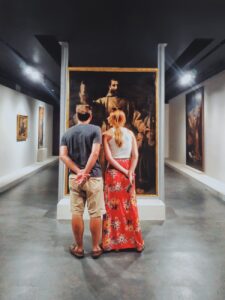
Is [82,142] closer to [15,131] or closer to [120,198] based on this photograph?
[120,198]

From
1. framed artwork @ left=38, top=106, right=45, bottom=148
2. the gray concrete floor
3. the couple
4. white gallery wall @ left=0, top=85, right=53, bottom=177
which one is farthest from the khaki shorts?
framed artwork @ left=38, top=106, right=45, bottom=148

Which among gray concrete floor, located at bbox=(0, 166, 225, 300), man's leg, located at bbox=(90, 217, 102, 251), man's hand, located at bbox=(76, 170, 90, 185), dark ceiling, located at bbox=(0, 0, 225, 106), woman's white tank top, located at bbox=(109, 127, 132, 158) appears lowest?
gray concrete floor, located at bbox=(0, 166, 225, 300)

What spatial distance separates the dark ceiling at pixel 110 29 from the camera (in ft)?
12.1

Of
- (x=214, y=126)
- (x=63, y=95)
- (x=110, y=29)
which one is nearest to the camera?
(x=110, y=29)

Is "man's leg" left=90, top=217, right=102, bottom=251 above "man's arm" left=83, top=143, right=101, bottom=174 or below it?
below

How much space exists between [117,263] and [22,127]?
7.99 metres

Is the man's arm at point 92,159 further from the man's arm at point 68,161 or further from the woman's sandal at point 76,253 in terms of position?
the woman's sandal at point 76,253

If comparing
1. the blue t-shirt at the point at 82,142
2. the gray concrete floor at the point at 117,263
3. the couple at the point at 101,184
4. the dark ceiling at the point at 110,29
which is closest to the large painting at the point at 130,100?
the dark ceiling at the point at 110,29

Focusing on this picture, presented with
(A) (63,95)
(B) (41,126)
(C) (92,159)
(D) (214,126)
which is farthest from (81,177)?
(B) (41,126)

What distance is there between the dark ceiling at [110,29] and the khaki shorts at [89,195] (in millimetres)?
2088

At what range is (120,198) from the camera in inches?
137

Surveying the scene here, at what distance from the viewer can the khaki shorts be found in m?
3.22

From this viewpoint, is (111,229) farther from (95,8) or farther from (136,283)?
(95,8)

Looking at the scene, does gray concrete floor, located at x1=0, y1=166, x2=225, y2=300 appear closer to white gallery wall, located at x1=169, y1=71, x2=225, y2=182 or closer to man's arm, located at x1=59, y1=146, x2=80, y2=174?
man's arm, located at x1=59, y1=146, x2=80, y2=174
